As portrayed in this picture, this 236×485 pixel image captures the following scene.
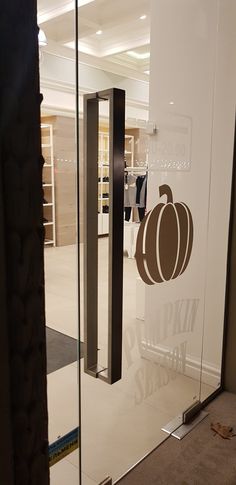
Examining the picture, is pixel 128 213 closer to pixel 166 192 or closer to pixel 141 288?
pixel 166 192

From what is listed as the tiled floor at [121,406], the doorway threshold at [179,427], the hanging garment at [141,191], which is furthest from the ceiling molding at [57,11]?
the doorway threshold at [179,427]

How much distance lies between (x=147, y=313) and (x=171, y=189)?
28.9 inches

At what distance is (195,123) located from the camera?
2.22m

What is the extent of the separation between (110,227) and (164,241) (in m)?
0.68

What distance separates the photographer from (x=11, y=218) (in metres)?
0.84

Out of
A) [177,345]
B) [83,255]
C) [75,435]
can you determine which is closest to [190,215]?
[177,345]

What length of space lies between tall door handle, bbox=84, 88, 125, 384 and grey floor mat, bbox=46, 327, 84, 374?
56.5 inches

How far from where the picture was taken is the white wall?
7.08ft

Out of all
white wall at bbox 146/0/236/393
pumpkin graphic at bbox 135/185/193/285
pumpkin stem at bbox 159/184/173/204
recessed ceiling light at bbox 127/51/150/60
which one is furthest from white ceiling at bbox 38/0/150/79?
pumpkin graphic at bbox 135/185/193/285

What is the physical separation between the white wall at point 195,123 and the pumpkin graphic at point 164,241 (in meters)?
0.09

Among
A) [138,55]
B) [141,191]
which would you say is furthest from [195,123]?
[138,55]

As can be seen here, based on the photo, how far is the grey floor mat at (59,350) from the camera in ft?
9.11

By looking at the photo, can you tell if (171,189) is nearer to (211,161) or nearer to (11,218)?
(211,161)

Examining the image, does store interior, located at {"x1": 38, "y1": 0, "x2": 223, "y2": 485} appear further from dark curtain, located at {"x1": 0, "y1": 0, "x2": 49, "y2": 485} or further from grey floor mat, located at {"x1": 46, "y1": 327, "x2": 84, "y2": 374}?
dark curtain, located at {"x1": 0, "y1": 0, "x2": 49, "y2": 485}
